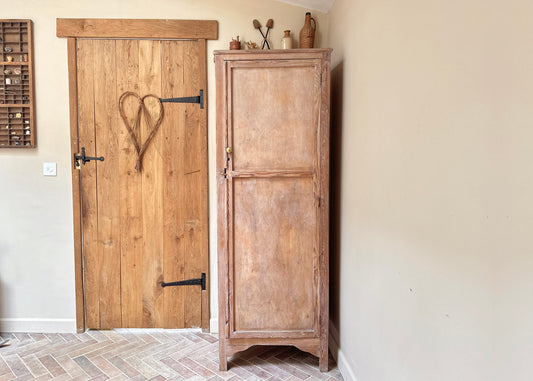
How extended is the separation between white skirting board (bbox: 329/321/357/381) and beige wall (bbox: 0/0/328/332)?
0.94 meters

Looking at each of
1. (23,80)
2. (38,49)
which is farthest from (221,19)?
(23,80)

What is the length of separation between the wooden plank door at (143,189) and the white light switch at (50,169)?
22 centimetres

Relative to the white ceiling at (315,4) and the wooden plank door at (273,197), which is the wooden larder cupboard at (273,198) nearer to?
the wooden plank door at (273,197)

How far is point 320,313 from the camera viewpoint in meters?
2.28

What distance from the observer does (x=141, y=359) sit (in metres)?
2.45

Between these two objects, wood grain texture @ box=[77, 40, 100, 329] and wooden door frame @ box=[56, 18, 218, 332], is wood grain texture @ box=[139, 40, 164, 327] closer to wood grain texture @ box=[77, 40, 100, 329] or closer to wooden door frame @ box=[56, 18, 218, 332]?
wooden door frame @ box=[56, 18, 218, 332]

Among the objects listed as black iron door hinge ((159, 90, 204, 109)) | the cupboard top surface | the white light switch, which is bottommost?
the white light switch

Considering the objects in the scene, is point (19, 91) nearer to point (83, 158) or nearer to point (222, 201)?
point (83, 158)

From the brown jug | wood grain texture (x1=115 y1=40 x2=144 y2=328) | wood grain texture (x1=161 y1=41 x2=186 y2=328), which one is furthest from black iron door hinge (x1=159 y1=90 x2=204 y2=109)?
the brown jug

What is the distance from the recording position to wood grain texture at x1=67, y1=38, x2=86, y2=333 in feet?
8.91

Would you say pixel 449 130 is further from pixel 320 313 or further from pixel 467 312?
pixel 320 313

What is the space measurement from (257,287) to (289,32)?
1820mm

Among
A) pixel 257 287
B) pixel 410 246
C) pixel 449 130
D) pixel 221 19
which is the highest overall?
pixel 221 19

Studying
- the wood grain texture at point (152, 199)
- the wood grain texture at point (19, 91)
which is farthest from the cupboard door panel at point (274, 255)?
the wood grain texture at point (19, 91)
